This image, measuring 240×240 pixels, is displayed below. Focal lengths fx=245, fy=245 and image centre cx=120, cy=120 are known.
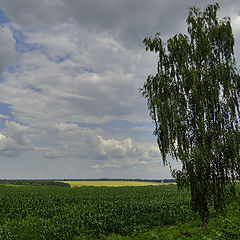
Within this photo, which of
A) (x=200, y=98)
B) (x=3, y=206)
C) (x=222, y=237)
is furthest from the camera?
(x=3, y=206)

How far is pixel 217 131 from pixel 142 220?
1140cm

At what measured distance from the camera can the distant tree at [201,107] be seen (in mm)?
12742

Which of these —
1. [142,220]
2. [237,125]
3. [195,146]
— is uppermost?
[237,125]

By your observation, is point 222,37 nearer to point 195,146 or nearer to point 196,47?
point 196,47

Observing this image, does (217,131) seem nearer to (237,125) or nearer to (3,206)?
(237,125)

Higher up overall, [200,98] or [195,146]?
[200,98]

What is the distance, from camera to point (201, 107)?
13461 mm

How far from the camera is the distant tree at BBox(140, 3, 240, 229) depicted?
1274cm

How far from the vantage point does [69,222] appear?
17844 millimetres

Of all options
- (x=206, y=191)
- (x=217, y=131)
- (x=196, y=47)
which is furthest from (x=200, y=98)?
(x=206, y=191)

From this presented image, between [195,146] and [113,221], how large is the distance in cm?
995

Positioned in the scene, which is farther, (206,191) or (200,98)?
(200,98)

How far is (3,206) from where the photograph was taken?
27.8m

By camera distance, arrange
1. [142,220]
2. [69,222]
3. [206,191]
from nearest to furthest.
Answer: [206,191]
[69,222]
[142,220]
